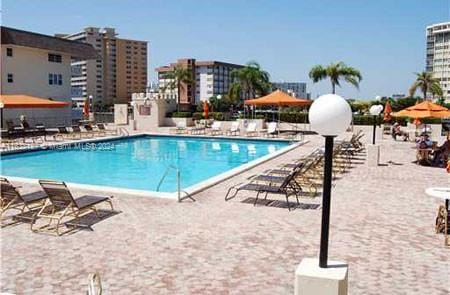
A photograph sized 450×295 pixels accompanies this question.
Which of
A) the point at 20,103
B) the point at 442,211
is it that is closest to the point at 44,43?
the point at 20,103

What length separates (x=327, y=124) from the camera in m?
3.59

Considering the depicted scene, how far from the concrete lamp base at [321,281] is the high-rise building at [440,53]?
96957 millimetres

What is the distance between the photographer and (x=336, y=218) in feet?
25.1

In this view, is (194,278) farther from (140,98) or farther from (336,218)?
(140,98)

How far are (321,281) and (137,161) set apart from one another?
14758 mm

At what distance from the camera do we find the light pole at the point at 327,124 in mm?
3568

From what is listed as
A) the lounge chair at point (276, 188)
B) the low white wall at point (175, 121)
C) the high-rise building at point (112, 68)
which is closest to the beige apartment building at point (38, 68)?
the low white wall at point (175, 121)

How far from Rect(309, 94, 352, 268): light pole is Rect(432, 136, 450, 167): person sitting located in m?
11.7

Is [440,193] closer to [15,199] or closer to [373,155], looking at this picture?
[15,199]

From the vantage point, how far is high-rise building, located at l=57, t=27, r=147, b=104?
98.4 meters

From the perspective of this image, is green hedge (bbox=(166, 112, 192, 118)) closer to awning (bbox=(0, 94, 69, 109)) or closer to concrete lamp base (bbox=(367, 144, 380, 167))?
awning (bbox=(0, 94, 69, 109))

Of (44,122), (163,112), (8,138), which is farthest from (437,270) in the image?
(44,122)

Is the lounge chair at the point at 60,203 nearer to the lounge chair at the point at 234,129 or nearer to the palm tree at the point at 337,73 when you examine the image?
the lounge chair at the point at 234,129

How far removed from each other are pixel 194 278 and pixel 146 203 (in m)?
3.77
